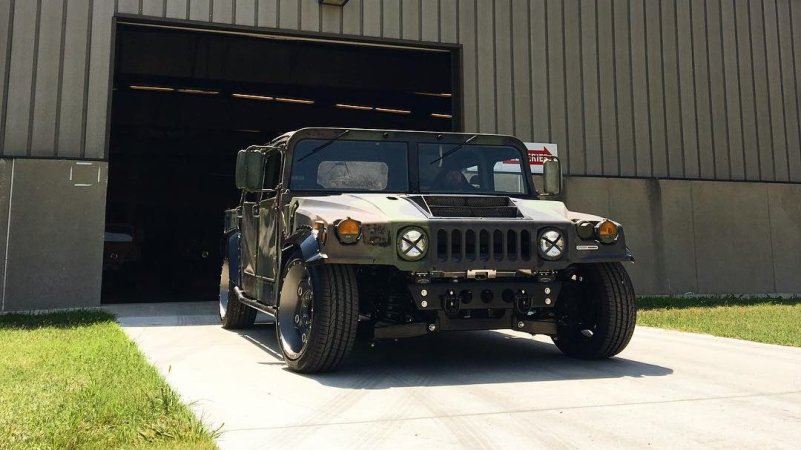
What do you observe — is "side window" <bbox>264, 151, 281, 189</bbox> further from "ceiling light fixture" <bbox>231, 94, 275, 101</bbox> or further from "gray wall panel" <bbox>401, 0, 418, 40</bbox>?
"ceiling light fixture" <bbox>231, 94, 275, 101</bbox>

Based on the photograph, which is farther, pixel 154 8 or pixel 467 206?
pixel 154 8

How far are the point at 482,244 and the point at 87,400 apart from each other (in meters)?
2.47

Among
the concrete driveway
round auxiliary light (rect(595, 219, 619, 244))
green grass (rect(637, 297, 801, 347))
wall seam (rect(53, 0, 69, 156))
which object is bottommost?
the concrete driveway

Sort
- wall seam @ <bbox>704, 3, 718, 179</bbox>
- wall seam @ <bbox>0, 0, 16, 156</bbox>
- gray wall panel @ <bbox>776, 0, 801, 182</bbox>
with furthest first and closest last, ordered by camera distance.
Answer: gray wall panel @ <bbox>776, 0, 801, 182</bbox> < wall seam @ <bbox>704, 3, 718, 179</bbox> < wall seam @ <bbox>0, 0, 16, 156</bbox>

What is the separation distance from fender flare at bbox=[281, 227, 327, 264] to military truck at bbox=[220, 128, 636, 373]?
0.04 feet

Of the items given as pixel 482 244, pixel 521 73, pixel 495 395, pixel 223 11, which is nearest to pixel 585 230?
pixel 482 244

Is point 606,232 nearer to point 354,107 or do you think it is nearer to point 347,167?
point 347,167

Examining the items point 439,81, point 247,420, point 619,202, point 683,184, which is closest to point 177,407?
point 247,420

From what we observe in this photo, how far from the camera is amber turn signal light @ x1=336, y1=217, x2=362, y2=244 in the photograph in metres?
3.68

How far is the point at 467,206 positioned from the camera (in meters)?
4.17

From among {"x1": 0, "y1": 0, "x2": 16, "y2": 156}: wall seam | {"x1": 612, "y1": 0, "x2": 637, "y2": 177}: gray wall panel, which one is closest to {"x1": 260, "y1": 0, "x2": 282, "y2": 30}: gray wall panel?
{"x1": 0, "y1": 0, "x2": 16, "y2": 156}: wall seam

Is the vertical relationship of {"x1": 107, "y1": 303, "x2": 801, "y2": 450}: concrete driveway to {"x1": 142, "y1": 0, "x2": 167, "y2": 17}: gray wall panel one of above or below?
below

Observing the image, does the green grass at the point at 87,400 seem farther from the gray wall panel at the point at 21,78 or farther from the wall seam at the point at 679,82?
the wall seam at the point at 679,82

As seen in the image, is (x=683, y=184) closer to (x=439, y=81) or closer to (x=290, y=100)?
(x=439, y=81)
